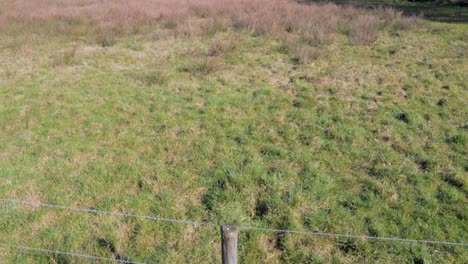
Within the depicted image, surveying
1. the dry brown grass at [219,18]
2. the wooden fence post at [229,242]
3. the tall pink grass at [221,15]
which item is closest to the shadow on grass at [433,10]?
the tall pink grass at [221,15]

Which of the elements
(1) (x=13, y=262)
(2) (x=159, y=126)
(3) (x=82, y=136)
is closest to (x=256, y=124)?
(2) (x=159, y=126)

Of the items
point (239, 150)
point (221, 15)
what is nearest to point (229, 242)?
point (239, 150)

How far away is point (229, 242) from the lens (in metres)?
2.22

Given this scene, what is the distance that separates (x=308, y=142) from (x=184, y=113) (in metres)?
2.45

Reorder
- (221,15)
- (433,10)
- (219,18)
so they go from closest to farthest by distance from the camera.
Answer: (219,18) → (221,15) → (433,10)

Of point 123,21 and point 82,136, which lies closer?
point 82,136

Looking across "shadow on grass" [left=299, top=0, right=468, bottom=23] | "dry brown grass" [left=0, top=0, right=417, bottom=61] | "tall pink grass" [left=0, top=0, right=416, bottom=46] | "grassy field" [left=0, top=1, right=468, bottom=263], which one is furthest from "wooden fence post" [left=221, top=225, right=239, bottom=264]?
"shadow on grass" [left=299, top=0, right=468, bottom=23]

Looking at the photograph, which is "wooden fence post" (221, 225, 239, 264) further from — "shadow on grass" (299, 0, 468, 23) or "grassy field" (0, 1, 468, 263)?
"shadow on grass" (299, 0, 468, 23)

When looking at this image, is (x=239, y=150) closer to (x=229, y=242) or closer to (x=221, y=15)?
(x=229, y=242)

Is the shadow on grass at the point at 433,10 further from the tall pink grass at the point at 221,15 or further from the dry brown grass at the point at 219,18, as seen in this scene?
the dry brown grass at the point at 219,18

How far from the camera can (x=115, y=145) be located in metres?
5.66

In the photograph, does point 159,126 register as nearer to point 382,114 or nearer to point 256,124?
point 256,124

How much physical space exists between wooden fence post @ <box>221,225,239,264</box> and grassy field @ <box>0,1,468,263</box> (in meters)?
1.40

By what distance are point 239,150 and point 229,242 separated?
3283mm
